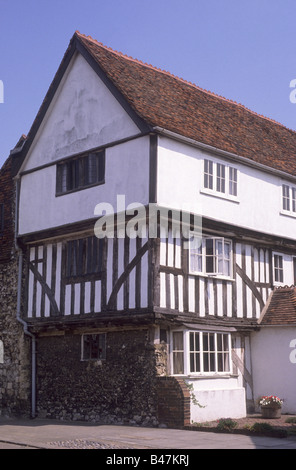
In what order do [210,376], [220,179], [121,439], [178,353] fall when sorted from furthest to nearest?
[220,179]
[210,376]
[178,353]
[121,439]

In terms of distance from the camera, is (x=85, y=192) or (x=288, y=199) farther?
(x=288, y=199)

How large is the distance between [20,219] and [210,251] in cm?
611

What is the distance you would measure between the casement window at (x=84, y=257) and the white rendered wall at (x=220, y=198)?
2715 mm

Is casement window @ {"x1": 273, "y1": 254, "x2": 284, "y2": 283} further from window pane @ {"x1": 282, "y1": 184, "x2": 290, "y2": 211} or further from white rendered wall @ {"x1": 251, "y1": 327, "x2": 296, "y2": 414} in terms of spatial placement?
white rendered wall @ {"x1": 251, "y1": 327, "x2": 296, "y2": 414}

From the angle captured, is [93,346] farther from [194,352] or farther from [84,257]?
[194,352]

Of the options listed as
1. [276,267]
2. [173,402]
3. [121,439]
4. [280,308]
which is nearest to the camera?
[121,439]

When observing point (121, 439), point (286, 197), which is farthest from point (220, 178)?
point (121, 439)

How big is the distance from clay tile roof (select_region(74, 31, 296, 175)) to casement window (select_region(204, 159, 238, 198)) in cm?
56

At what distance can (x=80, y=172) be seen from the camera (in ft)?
61.2

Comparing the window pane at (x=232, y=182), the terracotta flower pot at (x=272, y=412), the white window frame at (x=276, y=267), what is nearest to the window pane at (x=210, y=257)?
the window pane at (x=232, y=182)

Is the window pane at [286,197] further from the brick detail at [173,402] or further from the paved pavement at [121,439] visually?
the paved pavement at [121,439]

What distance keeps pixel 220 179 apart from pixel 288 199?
11.4ft

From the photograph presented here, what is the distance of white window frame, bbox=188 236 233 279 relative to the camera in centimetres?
1770
